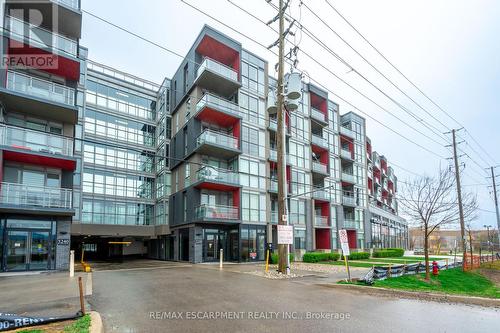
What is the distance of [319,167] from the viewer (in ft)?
125

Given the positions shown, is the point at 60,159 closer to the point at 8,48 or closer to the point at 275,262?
the point at 8,48

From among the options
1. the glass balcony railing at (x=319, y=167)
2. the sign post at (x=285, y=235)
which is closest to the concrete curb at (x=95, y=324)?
the sign post at (x=285, y=235)

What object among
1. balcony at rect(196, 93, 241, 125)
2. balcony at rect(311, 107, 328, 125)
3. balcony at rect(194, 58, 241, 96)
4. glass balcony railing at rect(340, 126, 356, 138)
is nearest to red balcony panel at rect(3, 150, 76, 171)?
balcony at rect(196, 93, 241, 125)

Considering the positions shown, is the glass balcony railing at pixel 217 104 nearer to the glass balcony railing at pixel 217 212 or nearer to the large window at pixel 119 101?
Result: the glass balcony railing at pixel 217 212

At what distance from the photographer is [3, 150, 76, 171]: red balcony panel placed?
18641 mm

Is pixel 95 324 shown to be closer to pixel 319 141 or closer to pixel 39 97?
pixel 39 97

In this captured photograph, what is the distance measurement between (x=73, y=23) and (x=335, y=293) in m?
22.2

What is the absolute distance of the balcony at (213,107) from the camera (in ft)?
93.5

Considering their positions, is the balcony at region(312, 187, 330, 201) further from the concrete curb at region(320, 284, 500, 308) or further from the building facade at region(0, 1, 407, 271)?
the concrete curb at region(320, 284, 500, 308)

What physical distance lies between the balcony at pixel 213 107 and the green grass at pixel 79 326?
896 inches

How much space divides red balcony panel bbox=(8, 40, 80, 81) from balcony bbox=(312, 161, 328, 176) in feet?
81.6

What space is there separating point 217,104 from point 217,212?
9.34 meters

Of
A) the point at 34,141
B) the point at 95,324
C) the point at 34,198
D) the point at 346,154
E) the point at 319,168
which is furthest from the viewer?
the point at 346,154

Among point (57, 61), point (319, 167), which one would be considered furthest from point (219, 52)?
point (319, 167)
